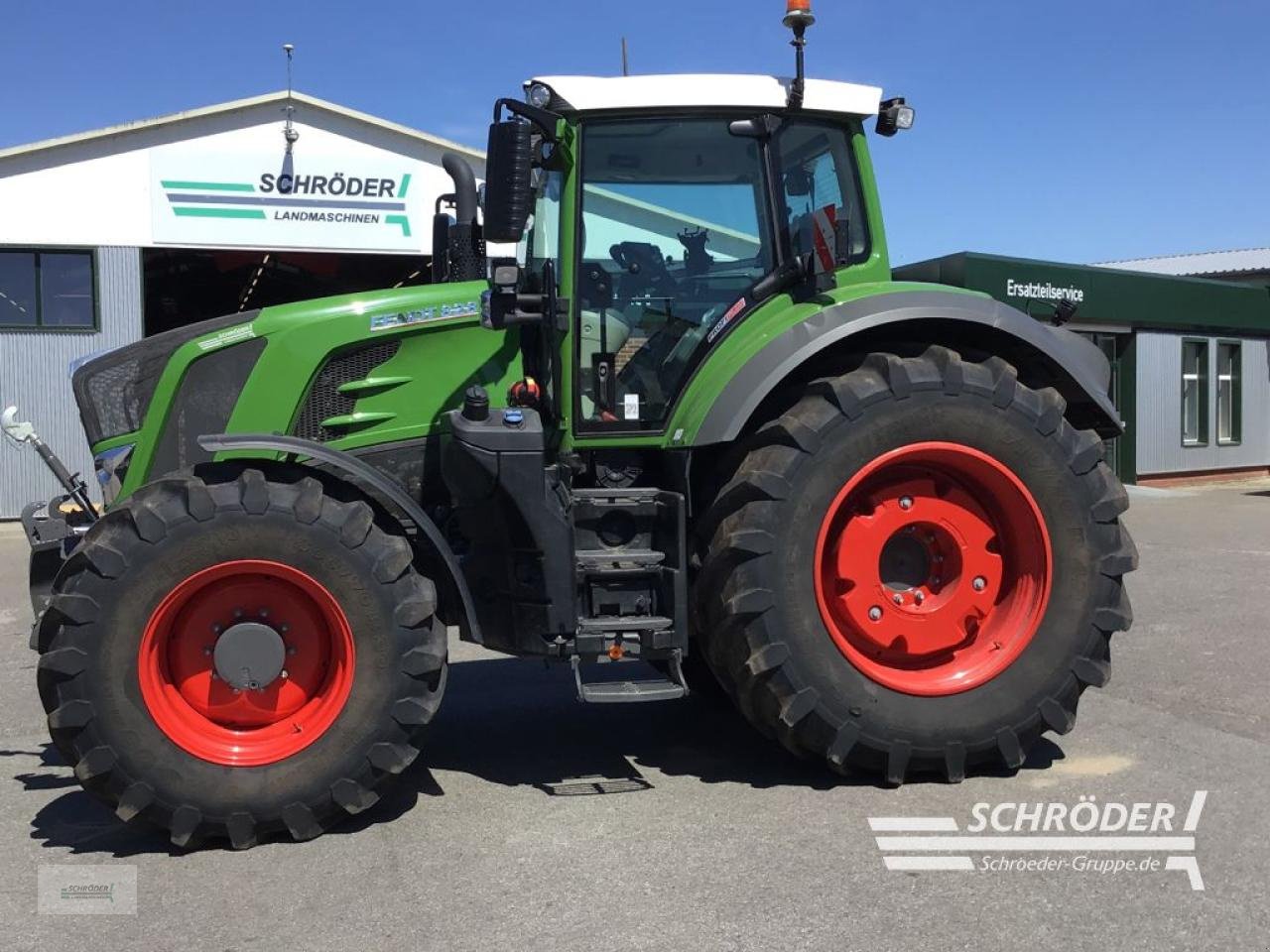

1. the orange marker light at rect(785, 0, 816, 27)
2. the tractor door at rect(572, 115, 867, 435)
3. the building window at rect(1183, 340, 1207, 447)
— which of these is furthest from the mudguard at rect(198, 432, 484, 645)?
the building window at rect(1183, 340, 1207, 447)

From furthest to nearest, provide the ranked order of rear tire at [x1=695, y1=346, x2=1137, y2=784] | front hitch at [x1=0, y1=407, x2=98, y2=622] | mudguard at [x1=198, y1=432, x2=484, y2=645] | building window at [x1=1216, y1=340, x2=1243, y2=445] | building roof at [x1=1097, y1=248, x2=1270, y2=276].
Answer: building roof at [x1=1097, y1=248, x2=1270, y2=276], building window at [x1=1216, y1=340, x2=1243, y2=445], front hitch at [x1=0, y1=407, x2=98, y2=622], rear tire at [x1=695, y1=346, x2=1137, y2=784], mudguard at [x1=198, y1=432, x2=484, y2=645]

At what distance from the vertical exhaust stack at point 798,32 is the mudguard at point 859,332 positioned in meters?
0.88

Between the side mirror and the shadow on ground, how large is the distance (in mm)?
2086

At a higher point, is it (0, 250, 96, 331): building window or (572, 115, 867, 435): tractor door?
(0, 250, 96, 331): building window

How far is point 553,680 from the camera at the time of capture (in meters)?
6.47

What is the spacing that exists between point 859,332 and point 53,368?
14149 mm

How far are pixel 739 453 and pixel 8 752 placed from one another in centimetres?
361

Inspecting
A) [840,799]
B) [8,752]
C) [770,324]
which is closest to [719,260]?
[770,324]

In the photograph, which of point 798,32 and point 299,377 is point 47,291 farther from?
point 798,32

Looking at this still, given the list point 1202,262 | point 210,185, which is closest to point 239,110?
point 210,185

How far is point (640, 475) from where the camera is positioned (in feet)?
15.4

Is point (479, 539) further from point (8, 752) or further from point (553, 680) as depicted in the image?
point (8, 752)

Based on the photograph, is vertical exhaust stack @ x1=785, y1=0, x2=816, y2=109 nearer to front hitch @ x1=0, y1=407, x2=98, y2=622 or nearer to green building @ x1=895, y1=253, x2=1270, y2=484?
front hitch @ x1=0, y1=407, x2=98, y2=622

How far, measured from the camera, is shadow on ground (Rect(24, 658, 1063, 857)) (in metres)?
4.22
